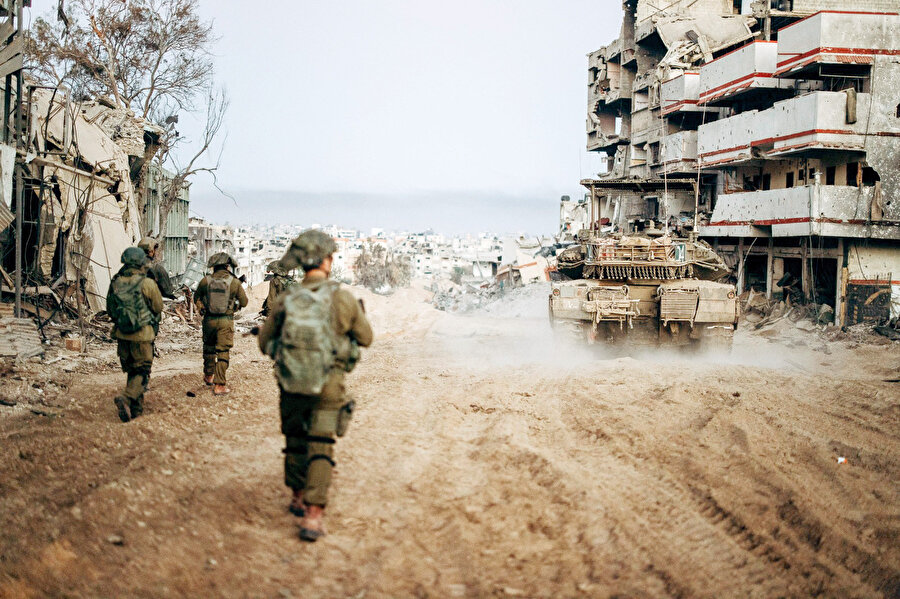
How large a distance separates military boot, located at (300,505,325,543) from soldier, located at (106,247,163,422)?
357cm

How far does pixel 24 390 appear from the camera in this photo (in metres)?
8.35

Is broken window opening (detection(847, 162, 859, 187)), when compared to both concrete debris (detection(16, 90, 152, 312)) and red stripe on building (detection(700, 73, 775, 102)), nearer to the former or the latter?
red stripe on building (detection(700, 73, 775, 102))

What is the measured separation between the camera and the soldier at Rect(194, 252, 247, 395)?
8383mm

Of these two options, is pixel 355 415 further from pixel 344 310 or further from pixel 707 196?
pixel 707 196

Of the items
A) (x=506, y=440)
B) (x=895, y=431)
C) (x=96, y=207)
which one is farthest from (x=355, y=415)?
(x=96, y=207)

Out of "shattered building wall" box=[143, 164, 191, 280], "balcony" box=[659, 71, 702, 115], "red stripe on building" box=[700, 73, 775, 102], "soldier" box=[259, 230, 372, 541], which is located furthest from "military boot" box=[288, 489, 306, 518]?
"balcony" box=[659, 71, 702, 115]

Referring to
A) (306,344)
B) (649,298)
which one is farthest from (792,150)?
(306,344)

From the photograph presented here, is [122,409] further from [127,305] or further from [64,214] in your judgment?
[64,214]

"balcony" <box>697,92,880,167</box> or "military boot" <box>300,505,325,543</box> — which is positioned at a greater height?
"balcony" <box>697,92,880,167</box>

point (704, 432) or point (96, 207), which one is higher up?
point (96, 207)

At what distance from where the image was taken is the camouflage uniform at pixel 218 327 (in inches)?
332

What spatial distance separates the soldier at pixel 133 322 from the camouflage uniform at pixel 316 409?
3.15m

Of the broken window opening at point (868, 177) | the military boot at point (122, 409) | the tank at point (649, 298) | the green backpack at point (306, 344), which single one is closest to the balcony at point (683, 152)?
the broken window opening at point (868, 177)

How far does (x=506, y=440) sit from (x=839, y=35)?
62.2 ft
